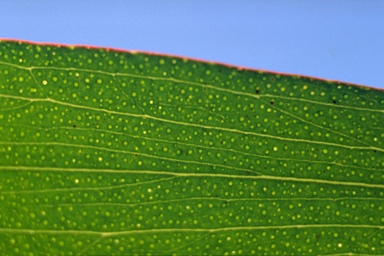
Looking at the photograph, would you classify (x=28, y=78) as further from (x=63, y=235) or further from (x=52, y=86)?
(x=63, y=235)

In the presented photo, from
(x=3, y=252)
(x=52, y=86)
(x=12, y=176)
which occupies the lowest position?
(x=3, y=252)

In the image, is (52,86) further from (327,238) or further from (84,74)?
(327,238)

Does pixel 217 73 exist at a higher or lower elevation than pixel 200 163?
higher

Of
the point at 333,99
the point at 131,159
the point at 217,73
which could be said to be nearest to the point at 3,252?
the point at 131,159

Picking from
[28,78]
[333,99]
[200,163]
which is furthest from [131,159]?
[333,99]

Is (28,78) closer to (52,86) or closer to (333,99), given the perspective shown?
(52,86)

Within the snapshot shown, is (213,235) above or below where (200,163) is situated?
below
